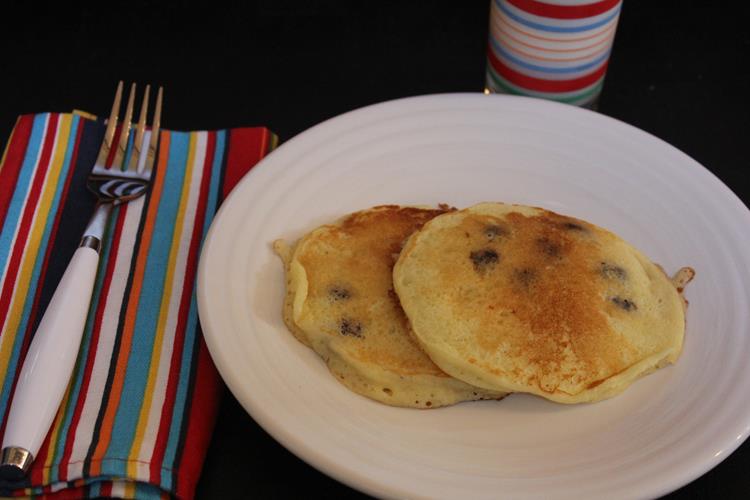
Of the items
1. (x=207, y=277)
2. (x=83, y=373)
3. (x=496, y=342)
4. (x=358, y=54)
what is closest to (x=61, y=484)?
(x=83, y=373)

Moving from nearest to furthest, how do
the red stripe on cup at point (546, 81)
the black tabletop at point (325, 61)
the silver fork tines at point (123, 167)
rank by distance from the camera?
the silver fork tines at point (123, 167), the red stripe on cup at point (546, 81), the black tabletop at point (325, 61)

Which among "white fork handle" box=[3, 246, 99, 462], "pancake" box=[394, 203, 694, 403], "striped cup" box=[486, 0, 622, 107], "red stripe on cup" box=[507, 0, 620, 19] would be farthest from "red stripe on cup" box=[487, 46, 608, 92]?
"white fork handle" box=[3, 246, 99, 462]

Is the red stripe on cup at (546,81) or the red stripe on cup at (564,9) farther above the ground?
the red stripe on cup at (564,9)

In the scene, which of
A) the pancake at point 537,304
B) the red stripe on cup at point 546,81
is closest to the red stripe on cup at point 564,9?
the red stripe on cup at point 546,81

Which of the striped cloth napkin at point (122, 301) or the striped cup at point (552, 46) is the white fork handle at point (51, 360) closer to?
the striped cloth napkin at point (122, 301)

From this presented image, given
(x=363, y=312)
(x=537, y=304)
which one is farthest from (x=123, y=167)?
(x=537, y=304)

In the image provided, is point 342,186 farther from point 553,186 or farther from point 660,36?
point 660,36

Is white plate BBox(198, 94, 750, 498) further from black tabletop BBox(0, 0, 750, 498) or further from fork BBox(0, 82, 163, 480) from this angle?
black tabletop BBox(0, 0, 750, 498)
